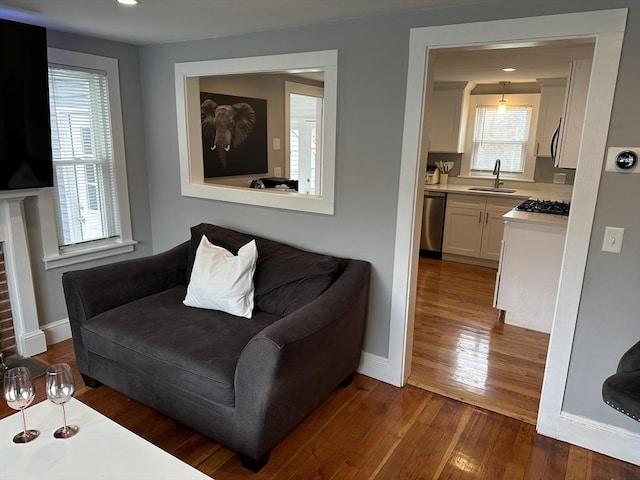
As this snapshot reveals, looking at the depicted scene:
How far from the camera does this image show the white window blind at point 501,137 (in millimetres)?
5562

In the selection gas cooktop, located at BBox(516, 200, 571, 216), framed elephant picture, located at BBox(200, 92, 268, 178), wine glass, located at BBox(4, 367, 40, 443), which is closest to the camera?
wine glass, located at BBox(4, 367, 40, 443)

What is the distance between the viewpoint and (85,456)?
1484 millimetres

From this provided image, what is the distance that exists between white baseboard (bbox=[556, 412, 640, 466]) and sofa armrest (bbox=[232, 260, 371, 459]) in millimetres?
1184

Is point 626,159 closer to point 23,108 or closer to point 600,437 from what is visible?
point 600,437

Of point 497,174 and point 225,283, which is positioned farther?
point 497,174

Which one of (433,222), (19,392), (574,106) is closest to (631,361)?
(574,106)

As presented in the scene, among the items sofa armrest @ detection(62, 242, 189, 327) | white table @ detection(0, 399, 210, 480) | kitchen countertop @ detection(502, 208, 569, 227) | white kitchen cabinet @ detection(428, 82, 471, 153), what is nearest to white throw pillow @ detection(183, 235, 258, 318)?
sofa armrest @ detection(62, 242, 189, 327)

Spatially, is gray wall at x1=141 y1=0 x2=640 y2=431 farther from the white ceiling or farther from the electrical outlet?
the electrical outlet

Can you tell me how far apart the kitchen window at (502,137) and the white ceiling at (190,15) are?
Answer: 2198 millimetres

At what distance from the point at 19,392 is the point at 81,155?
2177mm

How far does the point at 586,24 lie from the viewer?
Result: 6.22 ft

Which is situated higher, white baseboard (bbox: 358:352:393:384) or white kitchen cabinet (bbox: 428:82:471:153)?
white kitchen cabinet (bbox: 428:82:471:153)

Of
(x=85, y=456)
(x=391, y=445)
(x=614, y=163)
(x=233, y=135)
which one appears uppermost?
(x=233, y=135)

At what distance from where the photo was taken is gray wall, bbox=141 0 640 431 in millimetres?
1987
